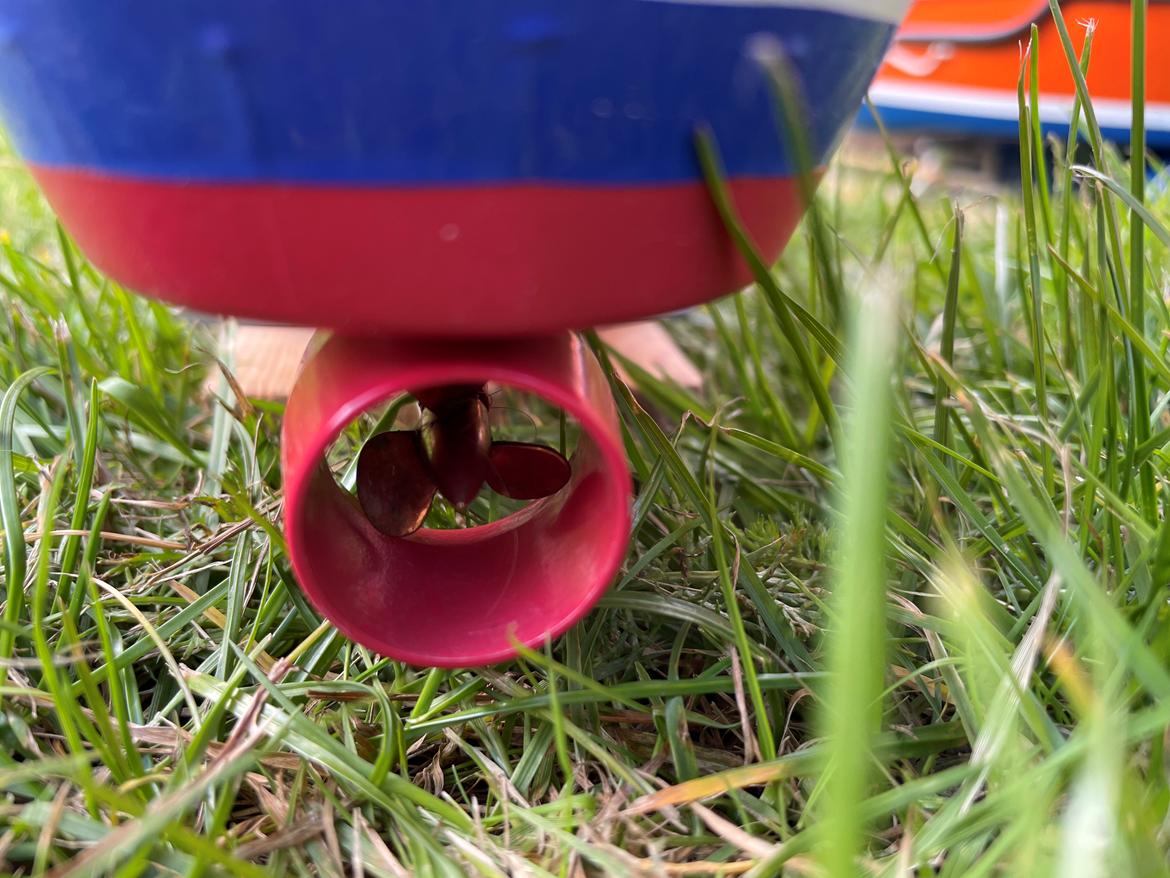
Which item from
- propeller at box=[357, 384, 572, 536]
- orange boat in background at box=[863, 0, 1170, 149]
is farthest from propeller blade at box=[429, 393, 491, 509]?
orange boat in background at box=[863, 0, 1170, 149]

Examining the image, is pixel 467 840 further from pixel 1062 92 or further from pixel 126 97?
pixel 1062 92

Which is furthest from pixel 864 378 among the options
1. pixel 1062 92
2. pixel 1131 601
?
pixel 1062 92

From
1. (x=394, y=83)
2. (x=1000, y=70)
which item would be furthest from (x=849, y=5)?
(x=1000, y=70)

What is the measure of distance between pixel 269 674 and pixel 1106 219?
52 centimetres

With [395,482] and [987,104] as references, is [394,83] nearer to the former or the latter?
[395,482]

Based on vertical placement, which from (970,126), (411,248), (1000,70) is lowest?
(970,126)

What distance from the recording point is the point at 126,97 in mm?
365

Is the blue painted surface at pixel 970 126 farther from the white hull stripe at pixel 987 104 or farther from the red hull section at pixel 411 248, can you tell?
the red hull section at pixel 411 248

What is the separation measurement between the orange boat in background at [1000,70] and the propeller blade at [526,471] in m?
1.39

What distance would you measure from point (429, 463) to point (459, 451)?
0.08ft

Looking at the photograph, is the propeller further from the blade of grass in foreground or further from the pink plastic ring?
the blade of grass in foreground

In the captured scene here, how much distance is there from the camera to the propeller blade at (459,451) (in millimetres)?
559

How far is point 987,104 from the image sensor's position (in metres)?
2.13

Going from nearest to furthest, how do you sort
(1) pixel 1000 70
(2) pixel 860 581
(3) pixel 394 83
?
(2) pixel 860 581 < (3) pixel 394 83 < (1) pixel 1000 70
